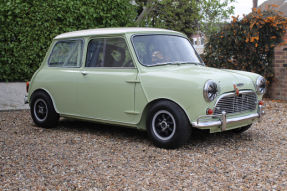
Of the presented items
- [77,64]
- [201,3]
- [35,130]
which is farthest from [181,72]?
[201,3]

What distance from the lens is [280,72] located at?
29.4ft

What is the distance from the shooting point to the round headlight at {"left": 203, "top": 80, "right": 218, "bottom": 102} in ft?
13.5

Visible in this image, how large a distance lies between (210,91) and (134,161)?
1304 mm

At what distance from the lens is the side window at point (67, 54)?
221 inches

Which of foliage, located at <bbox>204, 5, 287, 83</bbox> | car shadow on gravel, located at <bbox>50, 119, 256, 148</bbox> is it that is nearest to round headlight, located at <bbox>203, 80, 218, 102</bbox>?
car shadow on gravel, located at <bbox>50, 119, 256, 148</bbox>

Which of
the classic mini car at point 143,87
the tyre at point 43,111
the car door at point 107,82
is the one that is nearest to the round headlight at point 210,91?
the classic mini car at point 143,87

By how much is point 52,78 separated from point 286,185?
4.21 metres

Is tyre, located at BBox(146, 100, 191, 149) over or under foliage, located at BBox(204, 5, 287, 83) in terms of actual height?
under

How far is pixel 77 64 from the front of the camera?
5.60 metres

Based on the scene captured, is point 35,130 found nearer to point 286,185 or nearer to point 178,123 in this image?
point 178,123

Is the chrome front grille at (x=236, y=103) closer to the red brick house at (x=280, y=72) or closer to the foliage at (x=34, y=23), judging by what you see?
the red brick house at (x=280, y=72)

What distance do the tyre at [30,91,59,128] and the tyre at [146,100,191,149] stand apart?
7.10 ft

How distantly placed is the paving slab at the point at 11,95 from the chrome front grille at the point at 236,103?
19.2ft

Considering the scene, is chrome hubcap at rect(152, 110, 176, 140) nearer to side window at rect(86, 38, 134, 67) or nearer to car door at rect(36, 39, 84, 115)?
side window at rect(86, 38, 134, 67)
